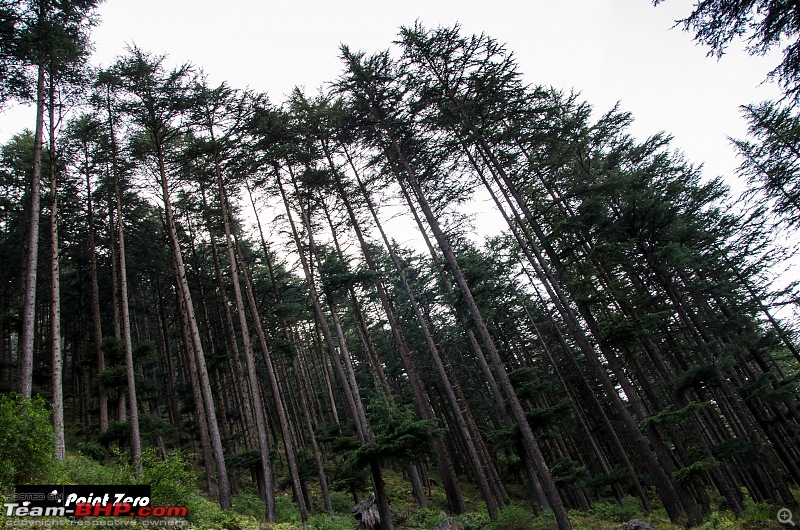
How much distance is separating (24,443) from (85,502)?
1352 millimetres

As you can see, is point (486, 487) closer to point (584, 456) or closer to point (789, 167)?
point (789, 167)

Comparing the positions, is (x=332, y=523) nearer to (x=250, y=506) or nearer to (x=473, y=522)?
(x=250, y=506)

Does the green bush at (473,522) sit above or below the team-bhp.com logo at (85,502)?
below

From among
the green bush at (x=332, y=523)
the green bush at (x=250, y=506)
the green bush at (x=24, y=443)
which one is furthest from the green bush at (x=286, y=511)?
the green bush at (x=24, y=443)

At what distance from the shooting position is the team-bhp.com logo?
5.56 m

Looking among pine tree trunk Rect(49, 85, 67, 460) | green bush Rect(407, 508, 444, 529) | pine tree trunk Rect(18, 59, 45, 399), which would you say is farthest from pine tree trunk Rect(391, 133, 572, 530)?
pine tree trunk Rect(18, 59, 45, 399)

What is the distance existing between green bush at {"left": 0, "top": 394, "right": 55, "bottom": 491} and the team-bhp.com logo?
1.04 feet

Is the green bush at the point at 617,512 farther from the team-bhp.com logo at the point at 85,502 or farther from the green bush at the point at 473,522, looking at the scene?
the team-bhp.com logo at the point at 85,502

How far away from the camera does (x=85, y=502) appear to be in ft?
19.8

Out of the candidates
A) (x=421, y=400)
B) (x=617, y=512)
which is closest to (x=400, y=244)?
(x=421, y=400)

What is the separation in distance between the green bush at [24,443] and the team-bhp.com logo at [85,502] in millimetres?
317

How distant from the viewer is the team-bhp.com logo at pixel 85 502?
18.2ft

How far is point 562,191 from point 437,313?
13546mm

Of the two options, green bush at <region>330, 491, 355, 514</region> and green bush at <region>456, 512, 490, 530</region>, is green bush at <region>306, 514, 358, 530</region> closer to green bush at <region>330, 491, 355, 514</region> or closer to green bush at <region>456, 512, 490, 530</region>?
green bush at <region>456, 512, 490, 530</region>
